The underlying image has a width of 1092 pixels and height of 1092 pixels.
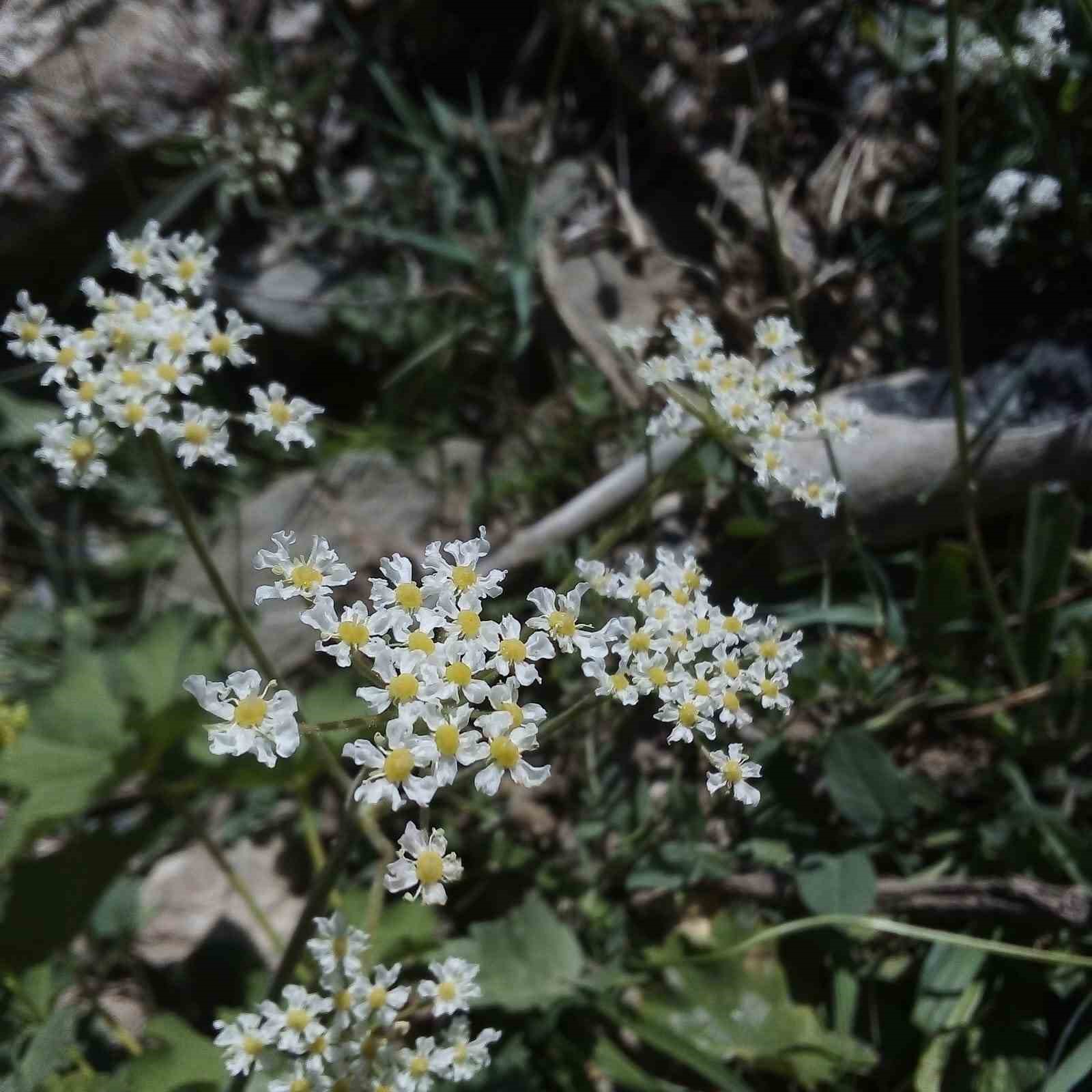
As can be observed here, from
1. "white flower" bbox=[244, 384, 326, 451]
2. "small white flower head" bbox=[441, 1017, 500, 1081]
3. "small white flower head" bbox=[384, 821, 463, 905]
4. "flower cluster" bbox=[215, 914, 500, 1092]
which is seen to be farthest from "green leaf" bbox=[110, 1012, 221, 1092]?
"white flower" bbox=[244, 384, 326, 451]

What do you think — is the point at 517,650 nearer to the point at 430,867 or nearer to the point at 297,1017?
the point at 430,867

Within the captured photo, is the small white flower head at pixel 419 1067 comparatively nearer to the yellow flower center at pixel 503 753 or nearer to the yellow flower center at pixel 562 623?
the yellow flower center at pixel 503 753

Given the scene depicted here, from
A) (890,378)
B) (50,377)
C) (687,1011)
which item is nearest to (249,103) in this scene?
(50,377)

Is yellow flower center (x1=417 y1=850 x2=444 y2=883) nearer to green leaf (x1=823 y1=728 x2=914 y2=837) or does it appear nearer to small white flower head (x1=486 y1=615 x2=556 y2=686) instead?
small white flower head (x1=486 y1=615 x2=556 y2=686)

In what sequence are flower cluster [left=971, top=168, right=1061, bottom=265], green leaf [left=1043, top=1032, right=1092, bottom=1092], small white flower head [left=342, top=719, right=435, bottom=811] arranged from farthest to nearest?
flower cluster [left=971, top=168, right=1061, bottom=265] < green leaf [left=1043, top=1032, right=1092, bottom=1092] < small white flower head [left=342, top=719, right=435, bottom=811]

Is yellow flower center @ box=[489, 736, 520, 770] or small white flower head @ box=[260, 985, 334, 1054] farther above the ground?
yellow flower center @ box=[489, 736, 520, 770]

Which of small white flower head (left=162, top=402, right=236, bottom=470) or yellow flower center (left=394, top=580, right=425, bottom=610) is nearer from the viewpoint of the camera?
yellow flower center (left=394, top=580, right=425, bottom=610)
